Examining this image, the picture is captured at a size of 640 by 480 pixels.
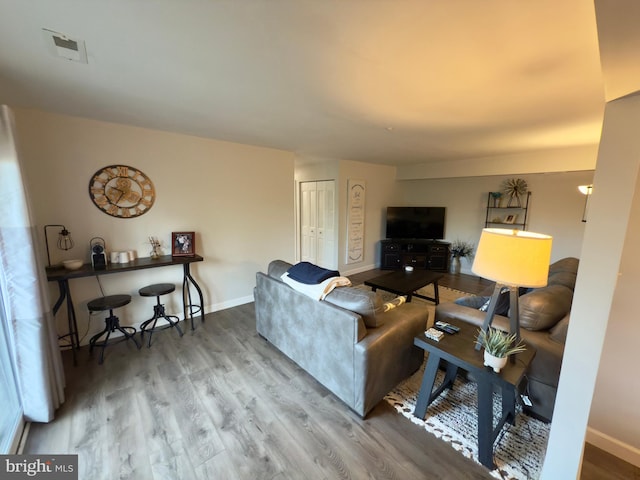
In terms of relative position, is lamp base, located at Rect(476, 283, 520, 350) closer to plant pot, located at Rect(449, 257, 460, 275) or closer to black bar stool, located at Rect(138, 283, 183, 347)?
black bar stool, located at Rect(138, 283, 183, 347)

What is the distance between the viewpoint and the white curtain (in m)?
1.55

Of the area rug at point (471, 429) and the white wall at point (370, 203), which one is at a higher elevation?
the white wall at point (370, 203)

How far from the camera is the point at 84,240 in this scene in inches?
105


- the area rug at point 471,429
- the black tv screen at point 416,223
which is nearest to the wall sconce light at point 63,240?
the area rug at point 471,429

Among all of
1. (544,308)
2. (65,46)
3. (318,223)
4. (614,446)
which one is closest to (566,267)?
(544,308)

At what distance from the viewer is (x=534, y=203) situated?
470 cm

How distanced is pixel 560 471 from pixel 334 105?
2.57m

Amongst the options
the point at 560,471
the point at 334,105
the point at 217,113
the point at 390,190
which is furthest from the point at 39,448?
the point at 390,190

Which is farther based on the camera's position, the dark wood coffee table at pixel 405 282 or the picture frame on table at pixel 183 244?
the dark wood coffee table at pixel 405 282

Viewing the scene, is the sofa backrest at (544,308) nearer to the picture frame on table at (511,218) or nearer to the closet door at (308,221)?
the picture frame on table at (511,218)

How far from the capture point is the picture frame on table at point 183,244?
3.10 m

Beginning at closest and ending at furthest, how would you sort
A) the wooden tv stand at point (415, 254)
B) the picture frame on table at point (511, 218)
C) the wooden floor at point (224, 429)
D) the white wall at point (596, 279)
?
the white wall at point (596, 279) < the wooden floor at point (224, 429) < the picture frame on table at point (511, 218) < the wooden tv stand at point (415, 254)

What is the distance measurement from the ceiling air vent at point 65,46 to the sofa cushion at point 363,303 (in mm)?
2079

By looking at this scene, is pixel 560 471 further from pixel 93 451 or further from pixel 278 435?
pixel 93 451
